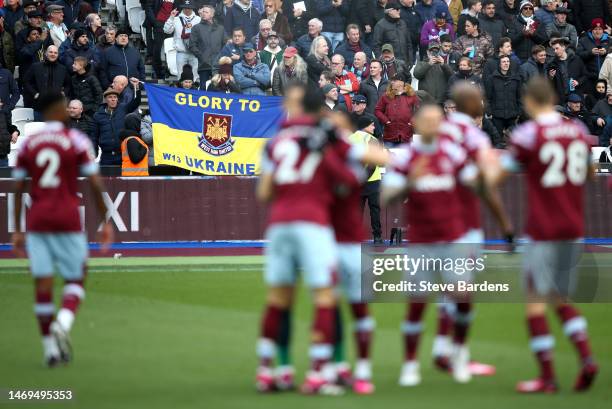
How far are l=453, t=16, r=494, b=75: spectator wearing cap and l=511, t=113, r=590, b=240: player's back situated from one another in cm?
1594

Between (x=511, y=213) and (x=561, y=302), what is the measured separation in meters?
13.0

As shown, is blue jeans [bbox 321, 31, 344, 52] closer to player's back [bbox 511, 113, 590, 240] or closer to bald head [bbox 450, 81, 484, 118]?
bald head [bbox 450, 81, 484, 118]

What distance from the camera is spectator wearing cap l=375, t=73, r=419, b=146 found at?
23.0 metres

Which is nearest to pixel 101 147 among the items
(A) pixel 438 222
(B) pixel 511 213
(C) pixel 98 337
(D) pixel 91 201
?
(D) pixel 91 201

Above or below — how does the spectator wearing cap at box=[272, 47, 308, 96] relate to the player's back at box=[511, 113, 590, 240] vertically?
above

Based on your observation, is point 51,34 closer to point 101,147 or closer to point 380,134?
point 101,147

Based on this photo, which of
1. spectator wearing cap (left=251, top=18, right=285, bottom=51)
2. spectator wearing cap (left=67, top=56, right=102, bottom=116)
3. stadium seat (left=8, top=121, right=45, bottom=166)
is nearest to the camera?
stadium seat (left=8, top=121, right=45, bottom=166)

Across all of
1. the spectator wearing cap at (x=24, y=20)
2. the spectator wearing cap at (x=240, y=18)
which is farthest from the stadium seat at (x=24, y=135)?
the spectator wearing cap at (x=240, y=18)

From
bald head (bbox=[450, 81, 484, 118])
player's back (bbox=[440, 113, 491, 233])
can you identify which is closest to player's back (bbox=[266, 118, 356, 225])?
player's back (bbox=[440, 113, 491, 233])

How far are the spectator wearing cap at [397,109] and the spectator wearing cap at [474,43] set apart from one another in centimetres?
285

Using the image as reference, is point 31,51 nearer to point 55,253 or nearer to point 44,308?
point 55,253

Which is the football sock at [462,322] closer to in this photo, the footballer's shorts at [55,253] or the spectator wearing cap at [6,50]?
the footballer's shorts at [55,253]

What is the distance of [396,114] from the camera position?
23047mm

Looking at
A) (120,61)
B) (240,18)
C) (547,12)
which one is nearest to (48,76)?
(120,61)
